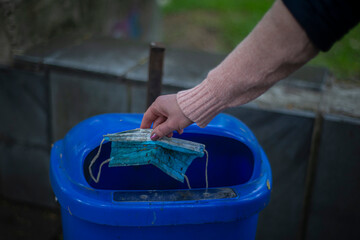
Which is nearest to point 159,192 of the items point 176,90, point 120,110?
point 176,90

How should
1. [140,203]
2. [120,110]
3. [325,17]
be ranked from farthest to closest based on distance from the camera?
[120,110], [140,203], [325,17]

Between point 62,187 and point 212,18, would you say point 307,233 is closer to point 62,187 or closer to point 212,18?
point 62,187

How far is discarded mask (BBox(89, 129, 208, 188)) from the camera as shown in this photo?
1156 millimetres

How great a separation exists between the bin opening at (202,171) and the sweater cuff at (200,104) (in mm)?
251

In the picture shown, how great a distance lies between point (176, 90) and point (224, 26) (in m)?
5.29

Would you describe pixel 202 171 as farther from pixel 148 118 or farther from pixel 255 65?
pixel 255 65

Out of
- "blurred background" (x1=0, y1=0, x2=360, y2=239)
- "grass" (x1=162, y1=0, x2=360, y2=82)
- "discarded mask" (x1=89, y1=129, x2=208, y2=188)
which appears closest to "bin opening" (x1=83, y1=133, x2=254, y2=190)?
"discarded mask" (x1=89, y1=129, x2=208, y2=188)

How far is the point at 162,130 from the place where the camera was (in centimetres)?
109

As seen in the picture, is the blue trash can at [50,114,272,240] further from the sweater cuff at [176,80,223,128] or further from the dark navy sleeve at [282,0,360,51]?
the dark navy sleeve at [282,0,360,51]

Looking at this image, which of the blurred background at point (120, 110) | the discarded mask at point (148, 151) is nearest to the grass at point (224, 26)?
the blurred background at point (120, 110)

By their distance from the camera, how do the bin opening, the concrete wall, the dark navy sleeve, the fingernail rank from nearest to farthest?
the dark navy sleeve → the fingernail → the bin opening → the concrete wall

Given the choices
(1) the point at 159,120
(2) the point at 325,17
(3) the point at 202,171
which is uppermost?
(2) the point at 325,17

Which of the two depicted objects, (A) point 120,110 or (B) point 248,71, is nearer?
(B) point 248,71

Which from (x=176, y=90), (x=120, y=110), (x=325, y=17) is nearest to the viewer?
(x=325, y=17)
